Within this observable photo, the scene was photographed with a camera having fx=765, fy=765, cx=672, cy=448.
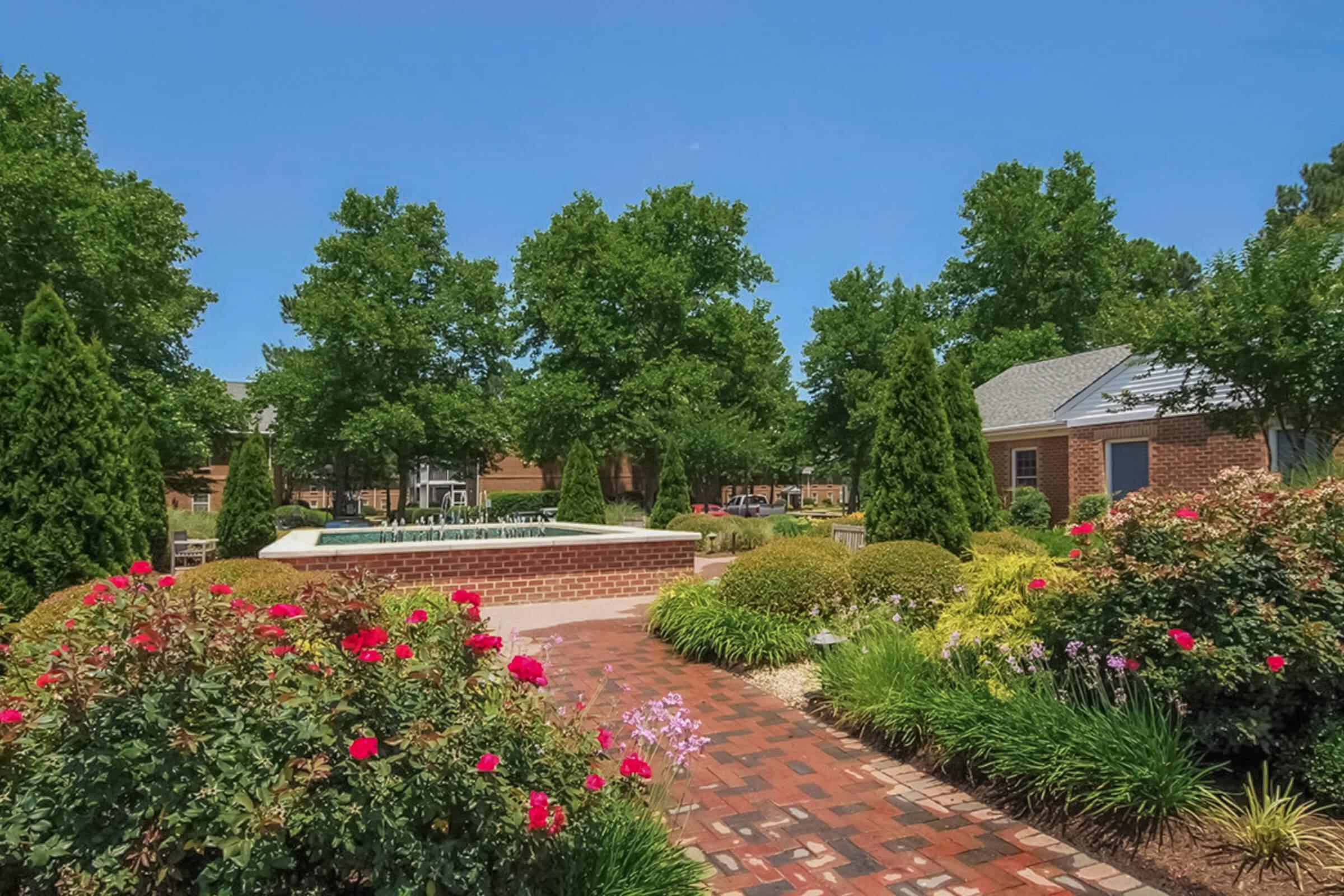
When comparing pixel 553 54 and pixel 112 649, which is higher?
pixel 553 54

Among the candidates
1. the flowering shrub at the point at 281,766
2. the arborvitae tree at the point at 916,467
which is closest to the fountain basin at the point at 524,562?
the arborvitae tree at the point at 916,467

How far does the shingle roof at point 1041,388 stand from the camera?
810 inches

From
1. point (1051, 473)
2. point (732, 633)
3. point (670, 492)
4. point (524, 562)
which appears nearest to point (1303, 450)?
point (1051, 473)

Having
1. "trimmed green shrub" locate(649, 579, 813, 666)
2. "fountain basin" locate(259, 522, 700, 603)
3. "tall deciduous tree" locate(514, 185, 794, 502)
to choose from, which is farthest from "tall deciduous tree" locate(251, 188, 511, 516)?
"trimmed green shrub" locate(649, 579, 813, 666)

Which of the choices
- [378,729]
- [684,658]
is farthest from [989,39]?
[378,729]

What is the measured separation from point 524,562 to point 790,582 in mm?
4689

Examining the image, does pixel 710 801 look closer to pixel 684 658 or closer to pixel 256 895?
pixel 256 895

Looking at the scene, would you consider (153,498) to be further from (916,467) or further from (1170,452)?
(1170,452)

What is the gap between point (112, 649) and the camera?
2.50 meters

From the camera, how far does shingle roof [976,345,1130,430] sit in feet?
67.5

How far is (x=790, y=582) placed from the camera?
7516 mm

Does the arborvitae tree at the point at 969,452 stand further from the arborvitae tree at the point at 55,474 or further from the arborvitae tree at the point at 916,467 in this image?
the arborvitae tree at the point at 55,474

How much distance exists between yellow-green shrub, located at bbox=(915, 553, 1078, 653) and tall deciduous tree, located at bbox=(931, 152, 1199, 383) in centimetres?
3231

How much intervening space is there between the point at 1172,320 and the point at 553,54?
31.2 feet
